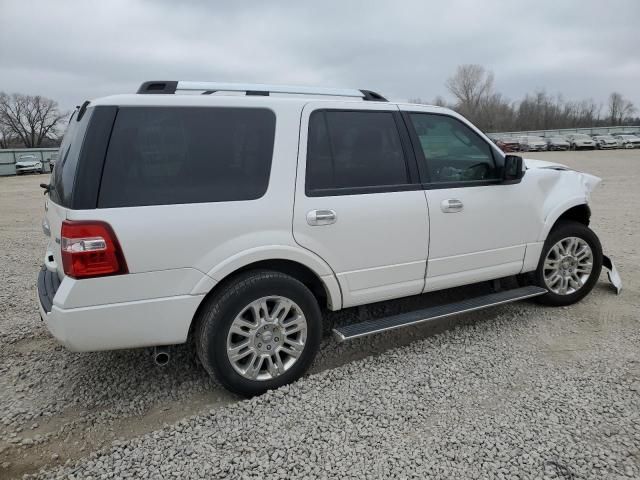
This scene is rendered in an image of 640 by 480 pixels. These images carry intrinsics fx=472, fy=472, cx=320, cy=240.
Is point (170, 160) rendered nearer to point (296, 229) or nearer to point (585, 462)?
point (296, 229)

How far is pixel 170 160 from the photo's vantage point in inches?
109

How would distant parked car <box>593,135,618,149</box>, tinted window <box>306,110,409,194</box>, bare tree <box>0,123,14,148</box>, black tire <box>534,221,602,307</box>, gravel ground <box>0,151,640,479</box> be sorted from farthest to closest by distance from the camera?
bare tree <box>0,123,14,148</box> → distant parked car <box>593,135,618,149</box> → black tire <box>534,221,602,307</box> → tinted window <box>306,110,409,194</box> → gravel ground <box>0,151,640,479</box>

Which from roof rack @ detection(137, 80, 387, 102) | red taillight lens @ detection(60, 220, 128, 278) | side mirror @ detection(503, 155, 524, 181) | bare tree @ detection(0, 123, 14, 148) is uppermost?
bare tree @ detection(0, 123, 14, 148)

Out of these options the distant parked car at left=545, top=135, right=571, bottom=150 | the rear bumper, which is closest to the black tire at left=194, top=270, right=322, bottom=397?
the rear bumper

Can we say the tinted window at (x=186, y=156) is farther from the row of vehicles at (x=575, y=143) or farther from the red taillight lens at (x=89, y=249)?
the row of vehicles at (x=575, y=143)

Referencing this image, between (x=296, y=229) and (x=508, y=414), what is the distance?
172cm

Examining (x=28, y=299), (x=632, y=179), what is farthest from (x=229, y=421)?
Result: (x=632, y=179)

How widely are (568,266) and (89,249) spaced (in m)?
4.12

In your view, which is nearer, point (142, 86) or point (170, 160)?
point (170, 160)

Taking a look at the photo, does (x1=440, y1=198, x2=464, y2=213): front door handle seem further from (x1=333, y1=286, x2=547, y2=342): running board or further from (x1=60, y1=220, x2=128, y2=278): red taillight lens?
(x1=60, y1=220, x2=128, y2=278): red taillight lens

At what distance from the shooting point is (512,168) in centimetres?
387

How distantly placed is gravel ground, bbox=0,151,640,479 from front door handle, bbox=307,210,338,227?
1077 mm

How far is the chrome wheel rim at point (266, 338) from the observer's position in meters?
3.00

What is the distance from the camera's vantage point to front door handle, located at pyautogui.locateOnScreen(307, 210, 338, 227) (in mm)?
3088
